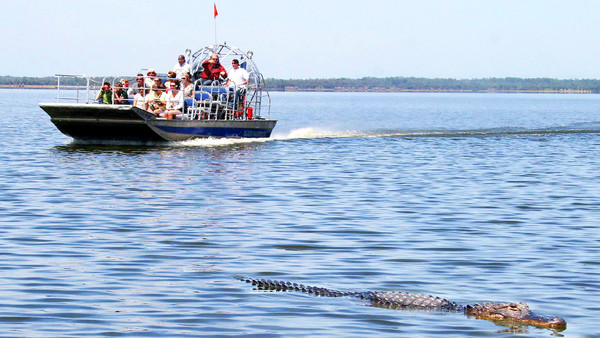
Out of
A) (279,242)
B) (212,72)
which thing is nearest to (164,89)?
(212,72)

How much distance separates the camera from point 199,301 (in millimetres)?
11094

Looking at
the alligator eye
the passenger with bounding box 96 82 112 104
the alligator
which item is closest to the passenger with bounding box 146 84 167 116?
the passenger with bounding box 96 82 112 104

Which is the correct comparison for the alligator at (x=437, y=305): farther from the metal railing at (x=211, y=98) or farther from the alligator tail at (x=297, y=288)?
the metal railing at (x=211, y=98)

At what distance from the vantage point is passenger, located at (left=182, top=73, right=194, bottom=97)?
32438 millimetres

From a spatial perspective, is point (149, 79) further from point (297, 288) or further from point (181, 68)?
point (297, 288)

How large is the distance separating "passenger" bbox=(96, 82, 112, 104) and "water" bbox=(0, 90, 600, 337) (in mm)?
2125

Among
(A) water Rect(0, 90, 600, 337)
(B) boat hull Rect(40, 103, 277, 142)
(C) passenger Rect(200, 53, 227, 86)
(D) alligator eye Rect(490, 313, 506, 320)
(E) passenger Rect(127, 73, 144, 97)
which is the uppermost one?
(C) passenger Rect(200, 53, 227, 86)

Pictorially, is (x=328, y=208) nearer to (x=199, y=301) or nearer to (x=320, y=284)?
(x=320, y=284)

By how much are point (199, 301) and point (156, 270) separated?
73.9 inches

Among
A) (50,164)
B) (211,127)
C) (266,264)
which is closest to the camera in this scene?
(266,264)

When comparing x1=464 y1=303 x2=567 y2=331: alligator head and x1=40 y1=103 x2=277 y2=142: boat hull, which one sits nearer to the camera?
x1=464 y1=303 x2=567 y2=331: alligator head

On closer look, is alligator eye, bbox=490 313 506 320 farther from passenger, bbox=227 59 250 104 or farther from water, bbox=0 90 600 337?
passenger, bbox=227 59 250 104

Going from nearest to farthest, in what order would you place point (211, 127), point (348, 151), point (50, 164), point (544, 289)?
point (544, 289)
point (50, 164)
point (211, 127)
point (348, 151)

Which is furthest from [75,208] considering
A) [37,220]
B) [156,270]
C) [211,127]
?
[211,127]
